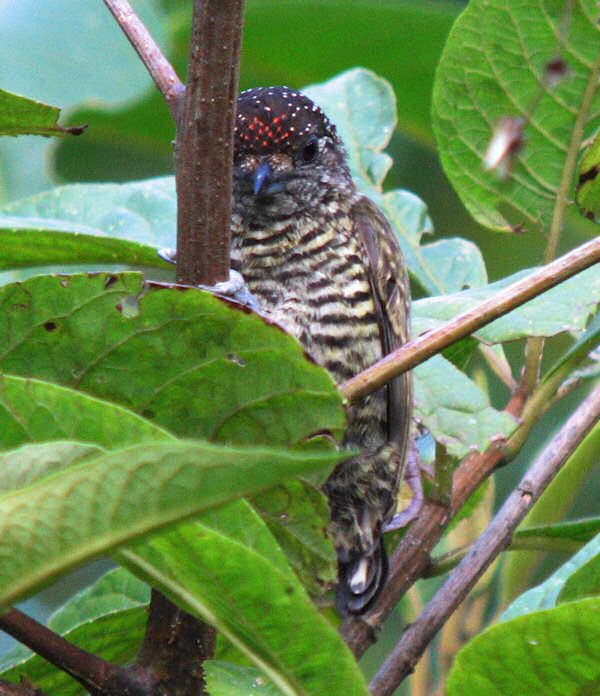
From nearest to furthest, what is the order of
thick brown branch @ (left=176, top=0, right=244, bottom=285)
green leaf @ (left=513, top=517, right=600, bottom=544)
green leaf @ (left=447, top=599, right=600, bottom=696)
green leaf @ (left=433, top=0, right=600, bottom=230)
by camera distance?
green leaf @ (left=447, top=599, right=600, bottom=696), thick brown branch @ (left=176, top=0, right=244, bottom=285), green leaf @ (left=513, top=517, right=600, bottom=544), green leaf @ (left=433, top=0, right=600, bottom=230)

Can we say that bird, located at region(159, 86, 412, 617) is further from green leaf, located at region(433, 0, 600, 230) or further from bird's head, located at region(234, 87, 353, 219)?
green leaf, located at region(433, 0, 600, 230)

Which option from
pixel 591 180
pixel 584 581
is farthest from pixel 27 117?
pixel 584 581

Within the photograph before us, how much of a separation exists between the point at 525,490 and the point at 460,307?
275 mm

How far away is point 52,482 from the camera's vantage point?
869 millimetres

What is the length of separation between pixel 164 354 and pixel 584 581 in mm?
532

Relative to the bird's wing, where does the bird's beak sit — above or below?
above

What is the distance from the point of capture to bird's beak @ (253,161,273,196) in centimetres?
256

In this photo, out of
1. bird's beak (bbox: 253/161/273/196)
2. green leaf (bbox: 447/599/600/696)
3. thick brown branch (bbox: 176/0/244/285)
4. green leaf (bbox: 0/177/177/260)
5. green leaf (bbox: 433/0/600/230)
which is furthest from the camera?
bird's beak (bbox: 253/161/273/196)

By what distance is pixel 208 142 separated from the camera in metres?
1.22

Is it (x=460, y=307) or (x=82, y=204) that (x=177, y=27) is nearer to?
(x=82, y=204)

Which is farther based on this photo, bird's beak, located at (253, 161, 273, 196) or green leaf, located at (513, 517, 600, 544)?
bird's beak, located at (253, 161, 273, 196)

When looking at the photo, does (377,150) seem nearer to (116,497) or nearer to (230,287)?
(230,287)

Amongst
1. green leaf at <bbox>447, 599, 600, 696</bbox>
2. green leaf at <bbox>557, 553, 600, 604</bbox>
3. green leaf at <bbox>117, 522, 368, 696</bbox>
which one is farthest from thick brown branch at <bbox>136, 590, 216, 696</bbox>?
green leaf at <bbox>557, 553, 600, 604</bbox>

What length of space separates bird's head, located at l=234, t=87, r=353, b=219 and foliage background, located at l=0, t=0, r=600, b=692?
1.35 ft
